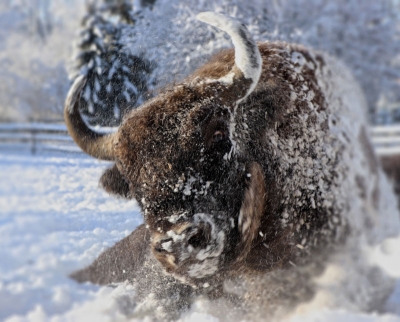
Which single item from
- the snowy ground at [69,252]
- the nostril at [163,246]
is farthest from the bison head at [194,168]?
the snowy ground at [69,252]

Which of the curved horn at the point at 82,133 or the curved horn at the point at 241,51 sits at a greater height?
the curved horn at the point at 241,51

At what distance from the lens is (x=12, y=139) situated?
13.2 metres

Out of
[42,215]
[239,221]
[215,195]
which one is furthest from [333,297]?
[42,215]

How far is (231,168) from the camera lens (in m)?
2.04

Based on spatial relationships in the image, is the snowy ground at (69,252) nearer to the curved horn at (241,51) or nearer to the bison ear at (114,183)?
the bison ear at (114,183)

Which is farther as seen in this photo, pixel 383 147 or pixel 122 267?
pixel 383 147

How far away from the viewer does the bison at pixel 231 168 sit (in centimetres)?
193

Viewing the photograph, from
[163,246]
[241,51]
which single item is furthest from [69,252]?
[241,51]

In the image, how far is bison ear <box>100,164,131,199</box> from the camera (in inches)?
81.2

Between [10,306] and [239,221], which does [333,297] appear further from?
[10,306]

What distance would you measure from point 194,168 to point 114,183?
469 mm

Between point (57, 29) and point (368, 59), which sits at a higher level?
point (368, 59)

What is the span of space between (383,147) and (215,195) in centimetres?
214

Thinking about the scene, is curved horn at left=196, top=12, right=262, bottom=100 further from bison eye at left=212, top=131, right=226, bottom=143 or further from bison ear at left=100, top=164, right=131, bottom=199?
bison ear at left=100, top=164, right=131, bottom=199
